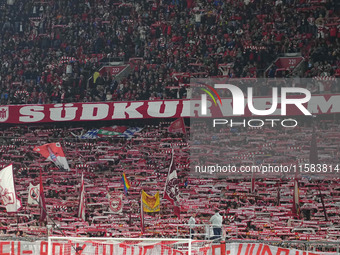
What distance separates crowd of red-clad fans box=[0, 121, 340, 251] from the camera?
770 inches

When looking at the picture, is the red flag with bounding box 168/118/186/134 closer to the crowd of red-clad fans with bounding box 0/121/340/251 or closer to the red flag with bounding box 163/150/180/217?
the crowd of red-clad fans with bounding box 0/121/340/251

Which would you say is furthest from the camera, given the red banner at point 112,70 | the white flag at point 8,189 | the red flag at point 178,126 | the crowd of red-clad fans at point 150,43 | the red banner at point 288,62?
the red banner at point 112,70

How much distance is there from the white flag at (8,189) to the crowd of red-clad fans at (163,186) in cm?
150

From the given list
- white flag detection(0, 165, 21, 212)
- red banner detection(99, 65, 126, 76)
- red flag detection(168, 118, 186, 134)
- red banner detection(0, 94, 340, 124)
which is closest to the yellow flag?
white flag detection(0, 165, 21, 212)

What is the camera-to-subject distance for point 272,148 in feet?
78.9

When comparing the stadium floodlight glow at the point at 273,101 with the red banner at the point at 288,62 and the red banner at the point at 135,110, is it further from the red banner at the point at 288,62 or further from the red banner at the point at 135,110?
the red banner at the point at 288,62

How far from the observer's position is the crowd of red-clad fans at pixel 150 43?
2670cm

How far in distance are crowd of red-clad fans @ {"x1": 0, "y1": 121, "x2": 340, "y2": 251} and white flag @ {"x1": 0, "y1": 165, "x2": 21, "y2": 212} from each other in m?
1.50

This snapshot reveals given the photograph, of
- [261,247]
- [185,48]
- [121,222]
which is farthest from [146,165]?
[261,247]

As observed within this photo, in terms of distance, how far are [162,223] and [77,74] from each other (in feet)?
34.7

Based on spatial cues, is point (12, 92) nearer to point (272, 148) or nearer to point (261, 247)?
point (272, 148)

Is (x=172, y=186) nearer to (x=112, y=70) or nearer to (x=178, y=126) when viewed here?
(x=178, y=126)

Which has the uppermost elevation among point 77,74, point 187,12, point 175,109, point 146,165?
point 187,12

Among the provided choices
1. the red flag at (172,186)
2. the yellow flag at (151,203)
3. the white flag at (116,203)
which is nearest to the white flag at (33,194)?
the white flag at (116,203)
